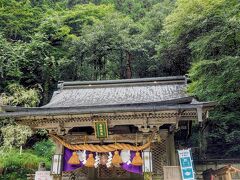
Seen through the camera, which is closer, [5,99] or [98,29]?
[5,99]

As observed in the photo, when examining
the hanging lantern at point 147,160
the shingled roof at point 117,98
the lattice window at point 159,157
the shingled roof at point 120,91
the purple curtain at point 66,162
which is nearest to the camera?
the shingled roof at point 117,98

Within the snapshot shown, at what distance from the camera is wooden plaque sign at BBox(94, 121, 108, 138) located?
335 inches

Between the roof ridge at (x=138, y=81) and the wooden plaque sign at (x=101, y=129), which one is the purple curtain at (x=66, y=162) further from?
the roof ridge at (x=138, y=81)

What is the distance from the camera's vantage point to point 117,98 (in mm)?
10383

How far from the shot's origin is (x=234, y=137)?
14742mm

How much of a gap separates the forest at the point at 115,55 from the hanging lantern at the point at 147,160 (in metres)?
4.94

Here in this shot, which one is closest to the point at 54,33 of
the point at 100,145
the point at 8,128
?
the point at 8,128

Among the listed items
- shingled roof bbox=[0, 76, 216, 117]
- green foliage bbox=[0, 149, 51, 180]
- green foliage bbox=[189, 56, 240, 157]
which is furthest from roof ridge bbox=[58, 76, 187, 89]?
green foliage bbox=[0, 149, 51, 180]

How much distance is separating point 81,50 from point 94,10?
6562mm

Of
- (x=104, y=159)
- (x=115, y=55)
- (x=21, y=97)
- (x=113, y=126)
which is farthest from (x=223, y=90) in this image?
(x=115, y=55)

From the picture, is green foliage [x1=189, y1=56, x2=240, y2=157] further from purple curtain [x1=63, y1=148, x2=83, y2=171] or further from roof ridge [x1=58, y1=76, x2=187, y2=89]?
purple curtain [x1=63, y1=148, x2=83, y2=171]

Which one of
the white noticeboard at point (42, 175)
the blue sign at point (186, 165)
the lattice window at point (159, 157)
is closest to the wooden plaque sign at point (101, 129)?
the lattice window at point (159, 157)

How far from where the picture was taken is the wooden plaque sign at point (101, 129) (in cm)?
852

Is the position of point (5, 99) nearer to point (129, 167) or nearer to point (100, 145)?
point (100, 145)
